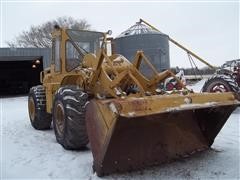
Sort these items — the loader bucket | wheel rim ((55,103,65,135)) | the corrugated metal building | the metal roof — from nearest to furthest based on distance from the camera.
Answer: the loader bucket
wheel rim ((55,103,65,135))
the metal roof
the corrugated metal building

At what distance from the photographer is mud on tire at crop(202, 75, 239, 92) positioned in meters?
9.10

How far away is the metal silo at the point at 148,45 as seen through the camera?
18.9 metres

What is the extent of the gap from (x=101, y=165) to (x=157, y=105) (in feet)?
3.47

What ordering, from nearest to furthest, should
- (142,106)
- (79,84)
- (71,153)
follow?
(142,106)
(71,153)
(79,84)

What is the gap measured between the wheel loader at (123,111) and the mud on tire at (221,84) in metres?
3.98

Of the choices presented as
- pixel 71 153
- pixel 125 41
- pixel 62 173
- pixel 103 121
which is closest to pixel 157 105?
pixel 103 121

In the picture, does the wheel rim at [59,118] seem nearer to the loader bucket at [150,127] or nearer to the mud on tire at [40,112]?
the loader bucket at [150,127]

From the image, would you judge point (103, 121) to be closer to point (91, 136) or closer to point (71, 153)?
point (91, 136)

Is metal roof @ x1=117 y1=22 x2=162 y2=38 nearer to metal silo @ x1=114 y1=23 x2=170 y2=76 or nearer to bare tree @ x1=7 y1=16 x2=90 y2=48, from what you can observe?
metal silo @ x1=114 y1=23 x2=170 y2=76

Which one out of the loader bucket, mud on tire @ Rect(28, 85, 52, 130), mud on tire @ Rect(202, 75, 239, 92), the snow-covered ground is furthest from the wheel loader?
mud on tire @ Rect(202, 75, 239, 92)

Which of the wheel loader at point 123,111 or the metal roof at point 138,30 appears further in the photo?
the metal roof at point 138,30

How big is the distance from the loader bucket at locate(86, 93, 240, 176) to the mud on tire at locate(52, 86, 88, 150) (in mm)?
758

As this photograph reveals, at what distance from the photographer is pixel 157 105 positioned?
13.4ft

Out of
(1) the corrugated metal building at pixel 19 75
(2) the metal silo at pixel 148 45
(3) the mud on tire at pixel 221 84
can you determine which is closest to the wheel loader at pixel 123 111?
(3) the mud on tire at pixel 221 84
